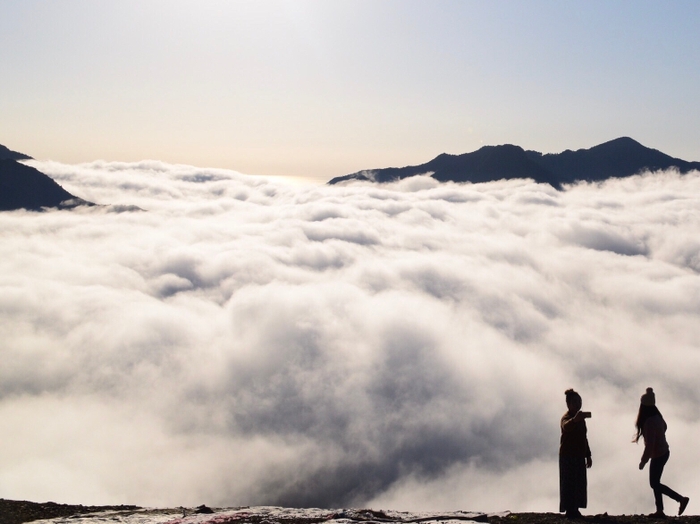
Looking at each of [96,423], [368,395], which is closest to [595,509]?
[368,395]

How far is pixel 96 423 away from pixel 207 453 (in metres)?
39.4

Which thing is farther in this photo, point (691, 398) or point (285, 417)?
point (691, 398)

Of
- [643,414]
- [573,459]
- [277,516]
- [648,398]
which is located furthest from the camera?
[277,516]

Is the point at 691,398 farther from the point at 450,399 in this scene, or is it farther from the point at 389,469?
the point at 389,469

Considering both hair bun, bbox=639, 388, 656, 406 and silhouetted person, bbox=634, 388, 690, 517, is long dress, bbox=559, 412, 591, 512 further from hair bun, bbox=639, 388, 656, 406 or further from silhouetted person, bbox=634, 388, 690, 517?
hair bun, bbox=639, 388, 656, 406

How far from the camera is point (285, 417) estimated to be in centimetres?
18150

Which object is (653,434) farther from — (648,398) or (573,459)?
(573,459)

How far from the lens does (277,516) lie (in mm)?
15461

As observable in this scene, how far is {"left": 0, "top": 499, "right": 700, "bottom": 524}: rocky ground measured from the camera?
12.4 meters

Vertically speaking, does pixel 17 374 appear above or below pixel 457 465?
above

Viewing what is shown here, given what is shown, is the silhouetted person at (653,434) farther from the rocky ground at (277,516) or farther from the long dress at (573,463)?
the long dress at (573,463)

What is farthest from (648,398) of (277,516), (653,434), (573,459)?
(277,516)

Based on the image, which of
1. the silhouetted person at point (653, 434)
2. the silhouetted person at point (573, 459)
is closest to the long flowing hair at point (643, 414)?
the silhouetted person at point (653, 434)

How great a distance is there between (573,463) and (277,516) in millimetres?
9196
